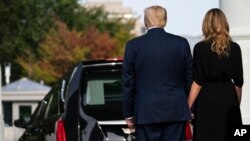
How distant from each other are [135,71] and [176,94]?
15.2 inches

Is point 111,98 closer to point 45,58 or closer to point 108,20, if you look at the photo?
point 45,58

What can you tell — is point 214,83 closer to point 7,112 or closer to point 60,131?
point 60,131

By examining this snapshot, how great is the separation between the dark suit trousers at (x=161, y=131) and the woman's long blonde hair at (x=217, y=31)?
69 centimetres

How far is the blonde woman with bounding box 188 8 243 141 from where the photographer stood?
24.1 ft

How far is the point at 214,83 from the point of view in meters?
7.38

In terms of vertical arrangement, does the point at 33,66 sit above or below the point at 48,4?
below

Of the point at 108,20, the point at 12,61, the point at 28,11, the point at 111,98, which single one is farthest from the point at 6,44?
the point at 111,98

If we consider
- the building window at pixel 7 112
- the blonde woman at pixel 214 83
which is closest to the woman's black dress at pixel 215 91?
the blonde woman at pixel 214 83

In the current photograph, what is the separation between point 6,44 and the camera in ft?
214

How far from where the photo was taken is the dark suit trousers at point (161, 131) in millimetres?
7285

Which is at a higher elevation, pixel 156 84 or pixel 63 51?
pixel 156 84

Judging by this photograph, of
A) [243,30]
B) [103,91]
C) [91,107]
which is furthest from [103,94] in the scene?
[243,30]

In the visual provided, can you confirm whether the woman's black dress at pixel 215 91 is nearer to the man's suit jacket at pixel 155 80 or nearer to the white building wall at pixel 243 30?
the man's suit jacket at pixel 155 80

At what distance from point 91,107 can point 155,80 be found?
5.28ft
